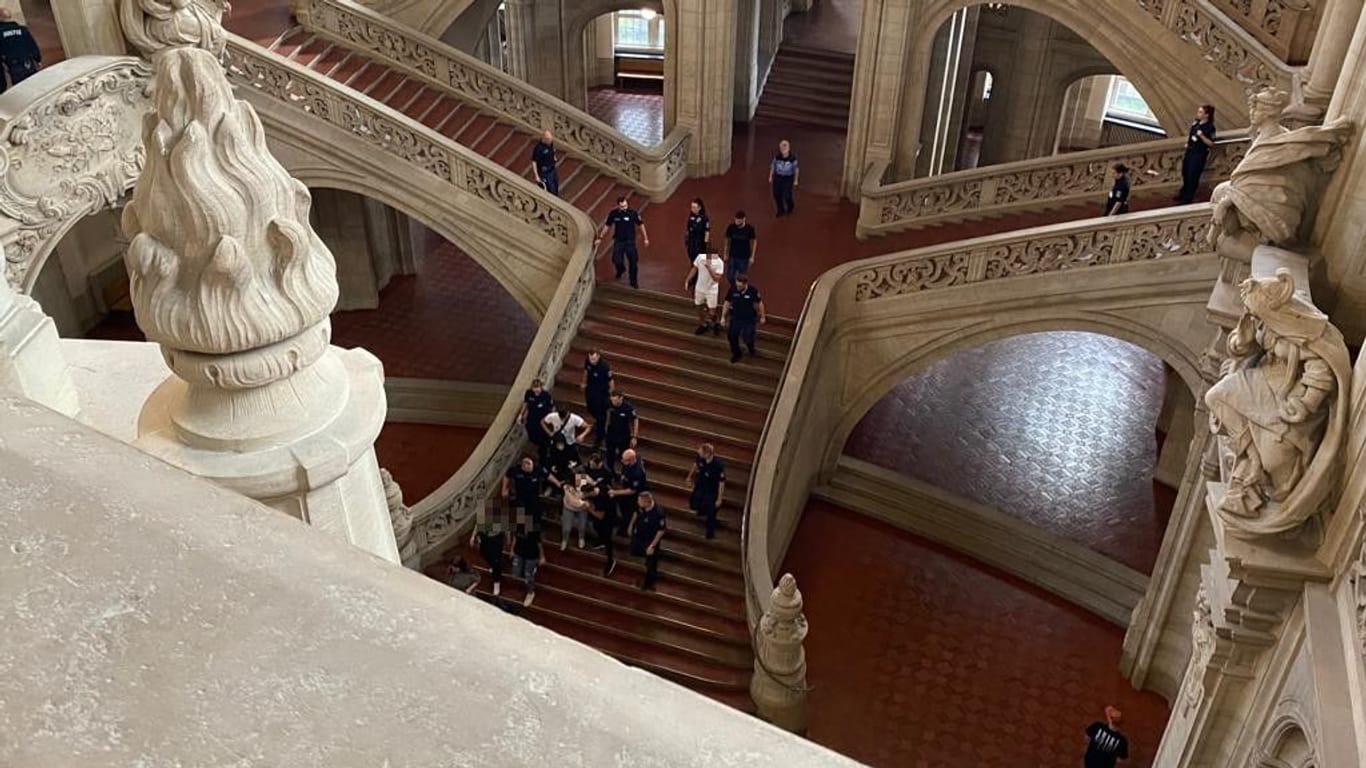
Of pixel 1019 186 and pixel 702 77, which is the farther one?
pixel 702 77

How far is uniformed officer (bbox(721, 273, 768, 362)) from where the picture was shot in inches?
485

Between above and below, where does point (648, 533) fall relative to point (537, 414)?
below

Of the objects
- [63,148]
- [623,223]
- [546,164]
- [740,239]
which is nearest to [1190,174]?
[740,239]

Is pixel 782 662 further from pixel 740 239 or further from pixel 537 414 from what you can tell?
pixel 740 239

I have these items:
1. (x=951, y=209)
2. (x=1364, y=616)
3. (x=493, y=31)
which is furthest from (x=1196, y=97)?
(x=493, y=31)

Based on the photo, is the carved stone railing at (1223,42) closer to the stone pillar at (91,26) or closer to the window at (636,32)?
the stone pillar at (91,26)

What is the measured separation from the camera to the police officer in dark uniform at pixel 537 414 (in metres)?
11.5

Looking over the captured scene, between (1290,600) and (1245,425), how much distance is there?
3.33 ft

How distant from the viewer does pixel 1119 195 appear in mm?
12602

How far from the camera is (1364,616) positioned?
5242mm

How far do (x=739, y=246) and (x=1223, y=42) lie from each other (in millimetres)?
6332

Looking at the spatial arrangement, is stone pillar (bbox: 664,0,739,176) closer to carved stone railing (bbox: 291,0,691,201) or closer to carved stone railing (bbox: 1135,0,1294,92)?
carved stone railing (bbox: 291,0,691,201)

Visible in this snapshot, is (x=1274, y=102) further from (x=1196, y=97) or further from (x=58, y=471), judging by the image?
(x=58, y=471)

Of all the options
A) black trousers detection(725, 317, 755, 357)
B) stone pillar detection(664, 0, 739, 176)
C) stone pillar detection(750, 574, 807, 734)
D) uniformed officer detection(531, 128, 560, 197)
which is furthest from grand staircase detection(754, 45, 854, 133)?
stone pillar detection(750, 574, 807, 734)
